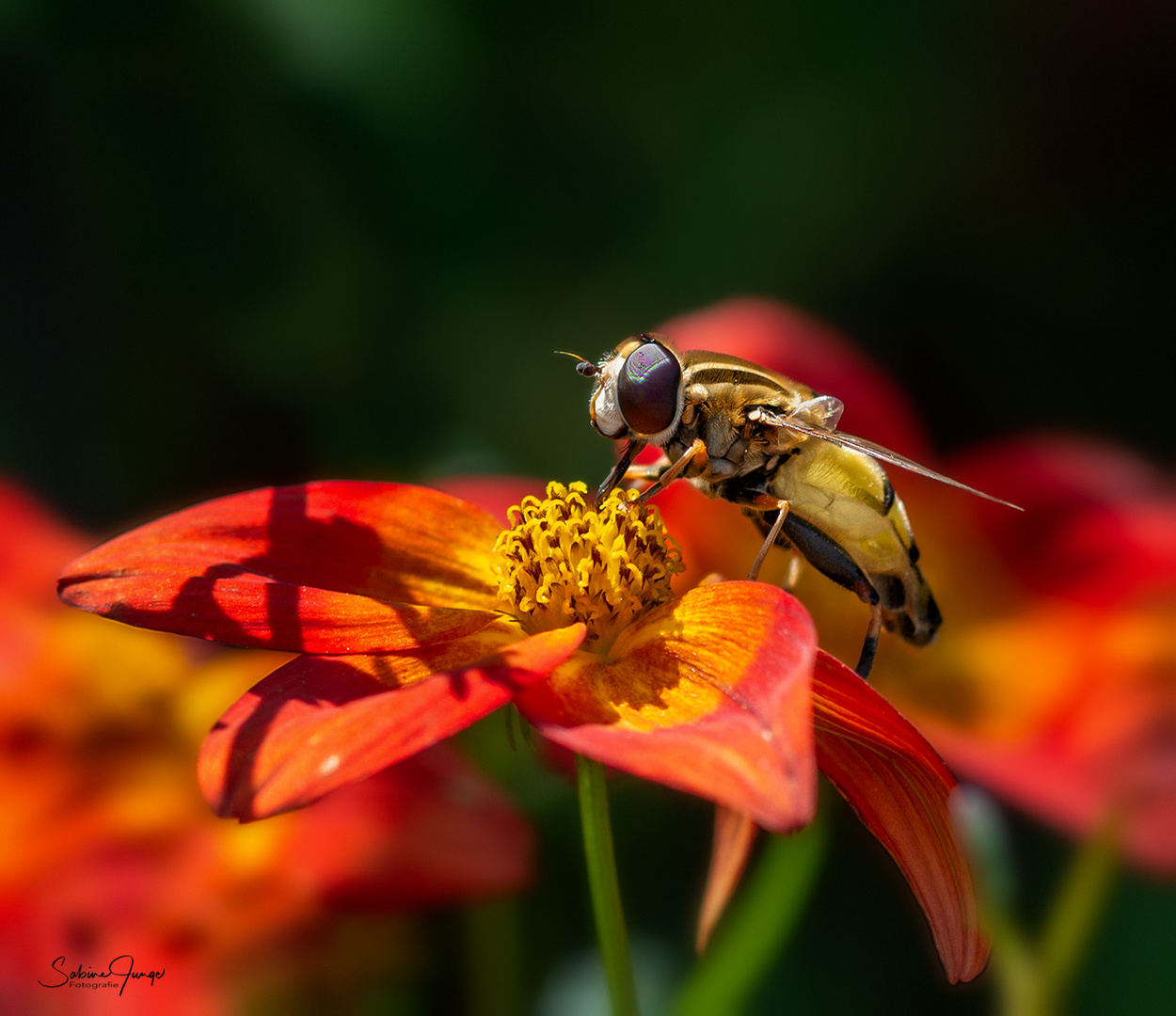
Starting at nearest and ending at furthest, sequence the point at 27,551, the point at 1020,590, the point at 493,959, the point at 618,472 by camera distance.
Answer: the point at 618,472 → the point at 493,959 → the point at 27,551 → the point at 1020,590

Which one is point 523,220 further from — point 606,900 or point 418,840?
point 606,900

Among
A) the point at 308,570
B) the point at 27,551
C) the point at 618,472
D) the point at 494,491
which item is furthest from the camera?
the point at 27,551

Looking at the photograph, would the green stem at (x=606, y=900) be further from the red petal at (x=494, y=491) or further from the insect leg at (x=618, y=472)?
the red petal at (x=494, y=491)

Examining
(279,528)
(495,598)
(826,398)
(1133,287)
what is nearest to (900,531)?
(826,398)

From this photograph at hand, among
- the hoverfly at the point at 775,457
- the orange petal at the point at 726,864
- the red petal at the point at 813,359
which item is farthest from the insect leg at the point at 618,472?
the red petal at the point at 813,359

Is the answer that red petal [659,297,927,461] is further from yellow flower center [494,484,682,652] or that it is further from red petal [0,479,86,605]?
red petal [0,479,86,605]

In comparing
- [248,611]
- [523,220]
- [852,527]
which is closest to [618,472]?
[852,527]
